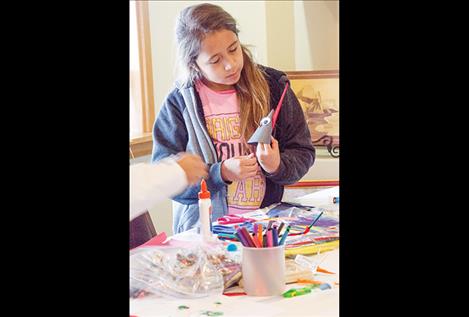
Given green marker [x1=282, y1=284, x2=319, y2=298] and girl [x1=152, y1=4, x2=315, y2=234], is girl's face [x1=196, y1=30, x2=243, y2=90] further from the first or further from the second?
green marker [x1=282, y1=284, x2=319, y2=298]

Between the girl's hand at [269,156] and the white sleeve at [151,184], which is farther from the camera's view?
the girl's hand at [269,156]

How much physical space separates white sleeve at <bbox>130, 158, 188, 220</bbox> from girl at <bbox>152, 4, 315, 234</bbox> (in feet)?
0.23

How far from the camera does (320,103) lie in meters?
0.86

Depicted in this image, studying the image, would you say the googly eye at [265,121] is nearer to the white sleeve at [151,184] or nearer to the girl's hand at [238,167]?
the girl's hand at [238,167]

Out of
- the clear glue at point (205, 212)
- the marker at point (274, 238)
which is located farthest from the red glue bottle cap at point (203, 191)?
the marker at point (274, 238)

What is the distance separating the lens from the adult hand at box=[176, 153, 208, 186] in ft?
2.61

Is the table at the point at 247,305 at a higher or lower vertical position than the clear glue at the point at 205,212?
lower

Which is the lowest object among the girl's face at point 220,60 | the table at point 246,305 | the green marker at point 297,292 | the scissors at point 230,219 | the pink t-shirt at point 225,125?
the table at point 246,305

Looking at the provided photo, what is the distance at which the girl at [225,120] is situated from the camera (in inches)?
32.8

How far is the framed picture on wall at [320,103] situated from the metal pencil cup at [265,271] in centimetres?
15

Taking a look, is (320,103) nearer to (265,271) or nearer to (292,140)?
(292,140)

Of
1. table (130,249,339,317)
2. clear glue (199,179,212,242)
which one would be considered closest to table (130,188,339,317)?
table (130,249,339,317)
